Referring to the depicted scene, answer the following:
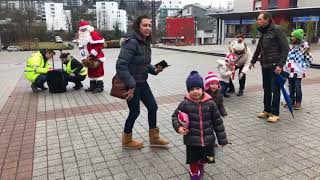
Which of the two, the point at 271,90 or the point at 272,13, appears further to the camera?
the point at 272,13

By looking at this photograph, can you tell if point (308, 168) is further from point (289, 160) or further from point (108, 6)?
point (108, 6)

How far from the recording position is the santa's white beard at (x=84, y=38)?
321 inches

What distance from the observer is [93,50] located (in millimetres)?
8211

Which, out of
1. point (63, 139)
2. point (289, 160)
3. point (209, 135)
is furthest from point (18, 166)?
point (289, 160)

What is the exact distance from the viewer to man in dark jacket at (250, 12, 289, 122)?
493 centimetres

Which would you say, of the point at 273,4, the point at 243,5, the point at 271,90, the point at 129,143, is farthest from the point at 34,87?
the point at 243,5

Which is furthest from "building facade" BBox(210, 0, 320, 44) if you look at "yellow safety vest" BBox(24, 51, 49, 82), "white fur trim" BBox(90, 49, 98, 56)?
"yellow safety vest" BBox(24, 51, 49, 82)

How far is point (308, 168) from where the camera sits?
3613mm

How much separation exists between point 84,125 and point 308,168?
359cm

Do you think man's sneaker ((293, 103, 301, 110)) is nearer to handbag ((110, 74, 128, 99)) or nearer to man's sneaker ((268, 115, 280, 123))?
man's sneaker ((268, 115, 280, 123))

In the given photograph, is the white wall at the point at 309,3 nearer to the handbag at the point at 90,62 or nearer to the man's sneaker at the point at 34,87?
the handbag at the point at 90,62

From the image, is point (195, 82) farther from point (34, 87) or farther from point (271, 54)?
point (34, 87)

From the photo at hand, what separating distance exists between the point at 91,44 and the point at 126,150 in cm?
467

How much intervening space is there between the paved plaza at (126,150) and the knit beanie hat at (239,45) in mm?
1171
